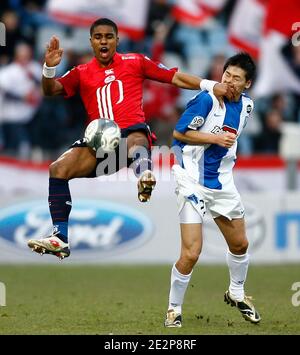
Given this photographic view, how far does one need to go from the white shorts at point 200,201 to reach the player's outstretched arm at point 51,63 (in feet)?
5.18

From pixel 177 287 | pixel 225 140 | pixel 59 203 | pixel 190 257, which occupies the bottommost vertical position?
pixel 177 287

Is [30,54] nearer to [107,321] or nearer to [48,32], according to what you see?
[48,32]

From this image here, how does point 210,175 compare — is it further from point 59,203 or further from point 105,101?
point 59,203

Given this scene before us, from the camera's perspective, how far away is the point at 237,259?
11.3 metres

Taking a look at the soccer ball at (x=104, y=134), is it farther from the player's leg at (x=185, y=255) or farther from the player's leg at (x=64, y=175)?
the player's leg at (x=185, y=255)

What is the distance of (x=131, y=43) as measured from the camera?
21453 mm

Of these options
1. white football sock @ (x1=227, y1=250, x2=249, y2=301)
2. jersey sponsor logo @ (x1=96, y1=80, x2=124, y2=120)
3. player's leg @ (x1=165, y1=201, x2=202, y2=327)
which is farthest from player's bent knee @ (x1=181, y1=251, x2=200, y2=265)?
jersey sponsor logo @ (x1=96, y1=80, x2=124, y2=120)

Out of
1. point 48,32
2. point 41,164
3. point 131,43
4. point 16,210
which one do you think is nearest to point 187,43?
point 131,43

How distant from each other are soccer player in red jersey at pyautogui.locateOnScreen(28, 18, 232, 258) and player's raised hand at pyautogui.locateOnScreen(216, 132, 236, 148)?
1.52 ft

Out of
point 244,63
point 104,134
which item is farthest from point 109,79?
point 244,63

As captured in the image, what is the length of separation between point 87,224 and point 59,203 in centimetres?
651

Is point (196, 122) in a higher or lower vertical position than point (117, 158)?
higher

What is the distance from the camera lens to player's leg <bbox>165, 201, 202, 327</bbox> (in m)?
10.7

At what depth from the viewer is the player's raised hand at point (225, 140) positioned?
34.7 feet
